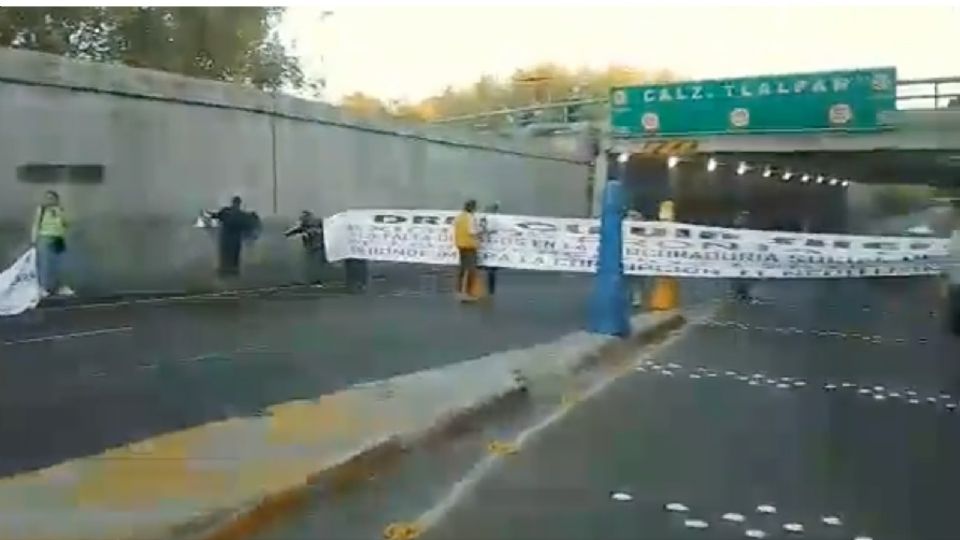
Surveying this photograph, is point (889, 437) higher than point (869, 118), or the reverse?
point (869, 118)

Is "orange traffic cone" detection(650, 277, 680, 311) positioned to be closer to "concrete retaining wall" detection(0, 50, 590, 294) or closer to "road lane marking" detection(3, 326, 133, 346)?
"concrete retaining wall" detection(0, 50, 590, 294)

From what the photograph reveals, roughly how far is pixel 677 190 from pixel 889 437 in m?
40.8

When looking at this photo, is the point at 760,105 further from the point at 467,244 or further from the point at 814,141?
the point at 467,244

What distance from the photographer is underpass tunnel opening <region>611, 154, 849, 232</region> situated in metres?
45.6

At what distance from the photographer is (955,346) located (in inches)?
744

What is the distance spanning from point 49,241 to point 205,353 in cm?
546

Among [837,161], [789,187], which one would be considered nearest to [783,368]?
[837,161]

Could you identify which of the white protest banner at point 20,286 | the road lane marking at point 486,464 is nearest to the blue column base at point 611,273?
the road lane marking at point 486,464

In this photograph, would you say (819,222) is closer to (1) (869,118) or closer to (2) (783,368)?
(1) (869,118)

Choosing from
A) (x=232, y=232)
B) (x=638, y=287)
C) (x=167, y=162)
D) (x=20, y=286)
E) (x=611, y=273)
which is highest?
(x=167, y=162)

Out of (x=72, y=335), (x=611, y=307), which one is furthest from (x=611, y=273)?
(x=72, y=335)

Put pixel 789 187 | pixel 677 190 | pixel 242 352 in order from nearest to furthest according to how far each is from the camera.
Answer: pixel 242 352
pixel 677 190
pixel 789 187

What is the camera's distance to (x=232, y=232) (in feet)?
78.6

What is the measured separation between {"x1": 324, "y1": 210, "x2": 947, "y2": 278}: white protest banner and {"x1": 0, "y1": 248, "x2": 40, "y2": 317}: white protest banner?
8.40 m
